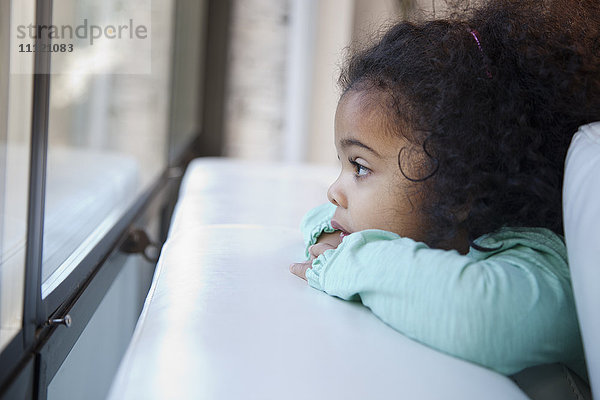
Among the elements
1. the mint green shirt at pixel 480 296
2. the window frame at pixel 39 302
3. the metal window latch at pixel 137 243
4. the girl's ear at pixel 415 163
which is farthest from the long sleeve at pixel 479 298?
the metal window latch at pixel 137 243

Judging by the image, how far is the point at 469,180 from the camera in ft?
2.28

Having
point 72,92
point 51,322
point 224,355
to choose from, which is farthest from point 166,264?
point 72,92

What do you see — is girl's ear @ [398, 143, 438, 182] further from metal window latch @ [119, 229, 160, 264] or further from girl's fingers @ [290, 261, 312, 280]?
metal window latch @ [119, 229, 160, 264]

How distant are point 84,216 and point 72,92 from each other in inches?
12.5

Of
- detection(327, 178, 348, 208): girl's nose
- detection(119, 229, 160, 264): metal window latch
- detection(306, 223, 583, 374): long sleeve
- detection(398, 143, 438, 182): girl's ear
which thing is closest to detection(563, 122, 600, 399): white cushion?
detection(306, 223, 583, 374): long sleeve

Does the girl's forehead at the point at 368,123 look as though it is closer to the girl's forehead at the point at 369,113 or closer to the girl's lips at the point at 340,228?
the girl's forehead at the point at 369,113

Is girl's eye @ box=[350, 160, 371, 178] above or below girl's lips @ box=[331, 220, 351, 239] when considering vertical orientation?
above

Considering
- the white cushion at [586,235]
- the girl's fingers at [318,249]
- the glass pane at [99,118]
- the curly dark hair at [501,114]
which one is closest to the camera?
the white cushion at [586,235]

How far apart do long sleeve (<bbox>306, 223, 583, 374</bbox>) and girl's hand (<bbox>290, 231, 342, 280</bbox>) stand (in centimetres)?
Answer: 10

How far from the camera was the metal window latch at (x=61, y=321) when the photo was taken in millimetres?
719

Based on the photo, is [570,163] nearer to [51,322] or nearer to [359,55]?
[359,55]

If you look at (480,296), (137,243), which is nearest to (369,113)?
(480,296)

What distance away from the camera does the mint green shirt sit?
58cm

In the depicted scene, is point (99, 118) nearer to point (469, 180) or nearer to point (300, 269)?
point (300, 269)
